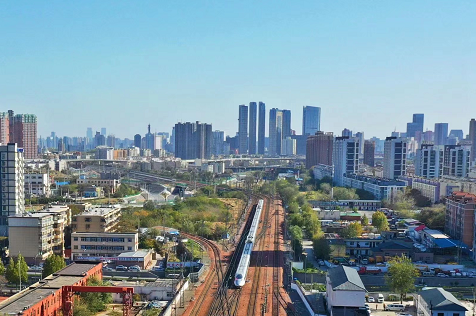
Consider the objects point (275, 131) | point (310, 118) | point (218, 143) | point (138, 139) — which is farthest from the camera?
point (138, 139)

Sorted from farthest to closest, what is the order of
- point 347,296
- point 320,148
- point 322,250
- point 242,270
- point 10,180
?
point 320,148, point 10,180, point 322,250, point 242,270, point 347,296

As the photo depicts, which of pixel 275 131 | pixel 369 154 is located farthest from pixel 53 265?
pixel 275 131

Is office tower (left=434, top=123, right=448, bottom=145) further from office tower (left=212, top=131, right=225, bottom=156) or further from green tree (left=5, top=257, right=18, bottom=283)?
green tree (left=5, top=257, right=18, bottom=283)

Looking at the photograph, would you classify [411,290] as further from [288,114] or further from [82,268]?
[288,114]

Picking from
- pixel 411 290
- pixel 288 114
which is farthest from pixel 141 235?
pixel 288 114

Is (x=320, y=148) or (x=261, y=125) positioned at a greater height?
(x=261, y=125)

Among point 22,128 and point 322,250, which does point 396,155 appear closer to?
point 322,250

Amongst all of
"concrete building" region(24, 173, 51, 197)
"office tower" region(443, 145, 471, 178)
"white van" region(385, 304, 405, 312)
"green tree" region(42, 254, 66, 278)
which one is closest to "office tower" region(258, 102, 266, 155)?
"office tower" region(443, 145, 471, 178)
